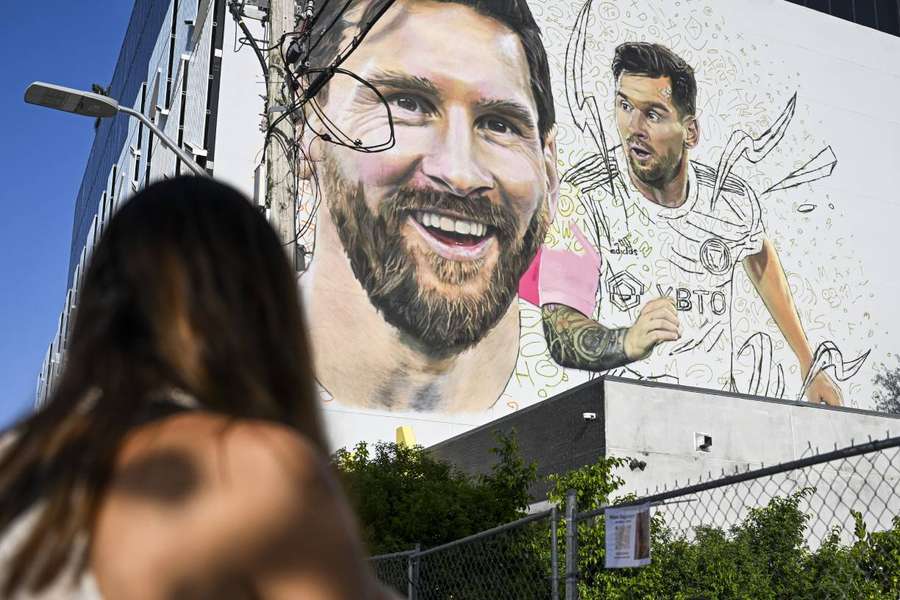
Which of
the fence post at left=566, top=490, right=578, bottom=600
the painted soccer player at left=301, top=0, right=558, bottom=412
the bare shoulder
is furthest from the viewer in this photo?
the painted soccer player at left=301, top=0, right=558, bottom=412

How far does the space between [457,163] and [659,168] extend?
757 cm

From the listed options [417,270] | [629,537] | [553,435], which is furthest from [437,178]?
[629,537]

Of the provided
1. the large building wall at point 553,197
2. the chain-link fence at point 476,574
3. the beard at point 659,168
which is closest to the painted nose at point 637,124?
the large building wall at point 553,197

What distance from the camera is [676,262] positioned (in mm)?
31844

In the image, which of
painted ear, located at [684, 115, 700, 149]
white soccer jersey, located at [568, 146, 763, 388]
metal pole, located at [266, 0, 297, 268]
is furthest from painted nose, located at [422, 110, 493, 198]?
metal pole, located at [266, 0, 297, 268]

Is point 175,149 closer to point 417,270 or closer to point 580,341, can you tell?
point 417,270

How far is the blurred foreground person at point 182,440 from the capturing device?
1251mm

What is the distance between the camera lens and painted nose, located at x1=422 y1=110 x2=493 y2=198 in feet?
Answer: 89.9

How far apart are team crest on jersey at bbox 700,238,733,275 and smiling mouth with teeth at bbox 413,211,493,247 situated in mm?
7836

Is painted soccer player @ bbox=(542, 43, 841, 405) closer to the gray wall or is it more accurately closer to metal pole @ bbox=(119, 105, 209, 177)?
the gray wall

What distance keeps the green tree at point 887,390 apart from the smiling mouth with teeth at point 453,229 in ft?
49.5

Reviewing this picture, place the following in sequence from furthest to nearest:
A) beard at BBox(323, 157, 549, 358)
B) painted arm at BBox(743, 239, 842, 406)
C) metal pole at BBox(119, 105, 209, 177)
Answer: painted arm at BBox(743, 239, 842, 406), beard at BBox(323, 157, 549, 358), metal pole at BBox(119, 105, 209, 177)

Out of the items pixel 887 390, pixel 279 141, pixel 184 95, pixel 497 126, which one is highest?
pixel 184 95

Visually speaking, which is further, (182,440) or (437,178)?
(437,178)
